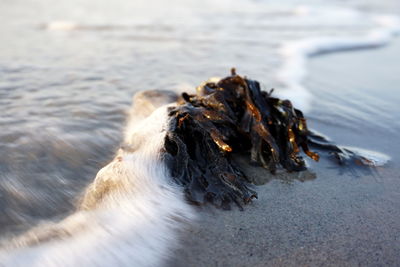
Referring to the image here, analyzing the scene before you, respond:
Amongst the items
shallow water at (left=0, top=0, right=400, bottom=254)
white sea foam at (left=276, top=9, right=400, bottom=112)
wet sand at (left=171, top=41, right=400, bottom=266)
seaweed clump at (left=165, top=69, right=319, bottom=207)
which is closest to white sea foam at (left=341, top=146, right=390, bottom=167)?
wet sand at (left=171, top=41, right=400, bottom=266)

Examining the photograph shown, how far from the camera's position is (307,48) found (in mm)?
5395

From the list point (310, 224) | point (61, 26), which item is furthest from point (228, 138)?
point (61, 26)

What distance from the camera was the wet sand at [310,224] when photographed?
58.5 inches

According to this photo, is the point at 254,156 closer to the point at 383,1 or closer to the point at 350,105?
the point at 350,105

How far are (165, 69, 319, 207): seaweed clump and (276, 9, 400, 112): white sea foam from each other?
891mm

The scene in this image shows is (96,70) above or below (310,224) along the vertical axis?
above

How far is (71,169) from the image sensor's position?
6.81 ft

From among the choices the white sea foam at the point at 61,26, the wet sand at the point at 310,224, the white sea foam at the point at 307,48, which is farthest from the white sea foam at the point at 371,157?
the white sea foam at the point at 61,26

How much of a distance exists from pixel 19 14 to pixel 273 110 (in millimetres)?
5443

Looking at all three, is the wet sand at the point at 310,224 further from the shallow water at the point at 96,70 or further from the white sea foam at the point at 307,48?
the white sea foam at the point at 307,48

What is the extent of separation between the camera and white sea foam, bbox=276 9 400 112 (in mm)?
3561

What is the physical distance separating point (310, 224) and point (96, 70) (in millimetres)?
2811

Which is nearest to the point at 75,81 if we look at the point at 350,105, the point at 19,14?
the point at 350,105

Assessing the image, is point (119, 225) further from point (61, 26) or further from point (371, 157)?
point (61, 26)
